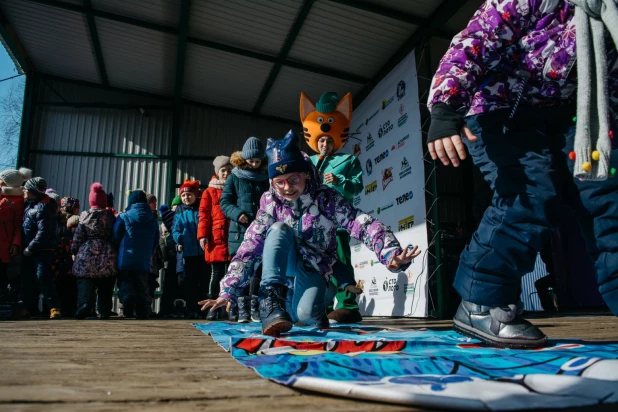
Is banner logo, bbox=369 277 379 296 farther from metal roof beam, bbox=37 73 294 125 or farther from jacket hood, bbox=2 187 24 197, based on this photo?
metal roof beam, bbox=37 73 294 125

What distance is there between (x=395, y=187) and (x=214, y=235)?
2536 mm

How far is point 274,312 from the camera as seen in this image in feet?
7.25

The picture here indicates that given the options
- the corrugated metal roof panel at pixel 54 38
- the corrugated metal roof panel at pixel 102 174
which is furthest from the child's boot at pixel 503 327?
the corrugated metal roof panel at pixel 102 174

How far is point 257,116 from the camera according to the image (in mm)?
11289

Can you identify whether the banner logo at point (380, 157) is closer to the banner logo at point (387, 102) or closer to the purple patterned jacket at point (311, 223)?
the banner logo at point (387, 102)

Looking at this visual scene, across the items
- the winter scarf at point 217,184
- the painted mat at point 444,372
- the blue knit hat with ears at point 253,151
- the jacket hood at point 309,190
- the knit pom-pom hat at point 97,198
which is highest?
the blue knit hat with ears at point 253,151

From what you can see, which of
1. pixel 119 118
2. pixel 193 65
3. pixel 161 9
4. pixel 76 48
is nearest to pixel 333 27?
pixel 161 9

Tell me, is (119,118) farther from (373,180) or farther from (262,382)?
(262,382)

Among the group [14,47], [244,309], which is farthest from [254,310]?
[14,47]

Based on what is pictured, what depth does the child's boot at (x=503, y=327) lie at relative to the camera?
5.55ft

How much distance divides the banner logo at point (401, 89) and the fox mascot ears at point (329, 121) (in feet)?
7.53

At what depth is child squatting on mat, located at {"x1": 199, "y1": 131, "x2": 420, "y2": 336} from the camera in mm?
2441

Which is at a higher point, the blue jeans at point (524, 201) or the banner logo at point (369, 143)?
the banner logo at point (369, 143)

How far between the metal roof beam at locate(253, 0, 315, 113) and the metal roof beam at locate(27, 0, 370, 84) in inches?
6.9
